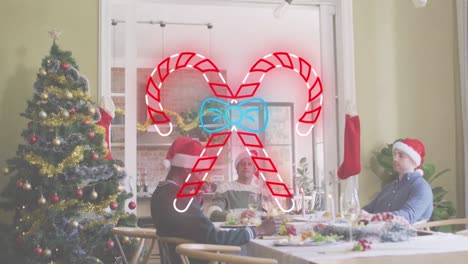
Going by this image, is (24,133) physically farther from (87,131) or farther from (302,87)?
(302,87)

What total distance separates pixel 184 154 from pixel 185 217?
0.37 metres

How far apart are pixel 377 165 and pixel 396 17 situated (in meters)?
1.32

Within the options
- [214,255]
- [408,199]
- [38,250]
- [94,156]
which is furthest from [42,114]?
[408,199]

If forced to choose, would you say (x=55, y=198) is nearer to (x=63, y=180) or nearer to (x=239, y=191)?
(x=63, y=180)

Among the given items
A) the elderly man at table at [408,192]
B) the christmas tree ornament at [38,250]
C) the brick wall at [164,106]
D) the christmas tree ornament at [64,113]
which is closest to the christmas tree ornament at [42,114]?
the christmas tree ornament at [64,113]

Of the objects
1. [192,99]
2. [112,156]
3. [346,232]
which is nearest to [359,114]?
[112,156]

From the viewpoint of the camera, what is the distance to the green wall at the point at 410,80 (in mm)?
5352

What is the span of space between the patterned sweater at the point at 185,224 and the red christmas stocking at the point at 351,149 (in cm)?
226

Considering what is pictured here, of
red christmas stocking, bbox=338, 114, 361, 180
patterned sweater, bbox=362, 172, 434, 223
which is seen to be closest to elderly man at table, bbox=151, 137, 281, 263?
patterned sweater, bbox=362, 172, 434, 223

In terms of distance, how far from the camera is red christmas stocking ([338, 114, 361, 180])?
5.07 meters

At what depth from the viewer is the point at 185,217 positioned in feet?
9.58

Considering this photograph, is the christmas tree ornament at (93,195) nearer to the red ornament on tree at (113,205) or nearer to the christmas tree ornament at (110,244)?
the red ornament on tree at (113,205)

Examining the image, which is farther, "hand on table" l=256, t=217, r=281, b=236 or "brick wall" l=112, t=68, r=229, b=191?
"brick wall" l=112, t=68, r=229, b=191

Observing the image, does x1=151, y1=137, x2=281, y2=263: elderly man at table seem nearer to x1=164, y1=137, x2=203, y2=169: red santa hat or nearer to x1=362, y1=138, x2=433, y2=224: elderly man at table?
x1=164, y1=137, x2=203, y2=169: red santa hat
